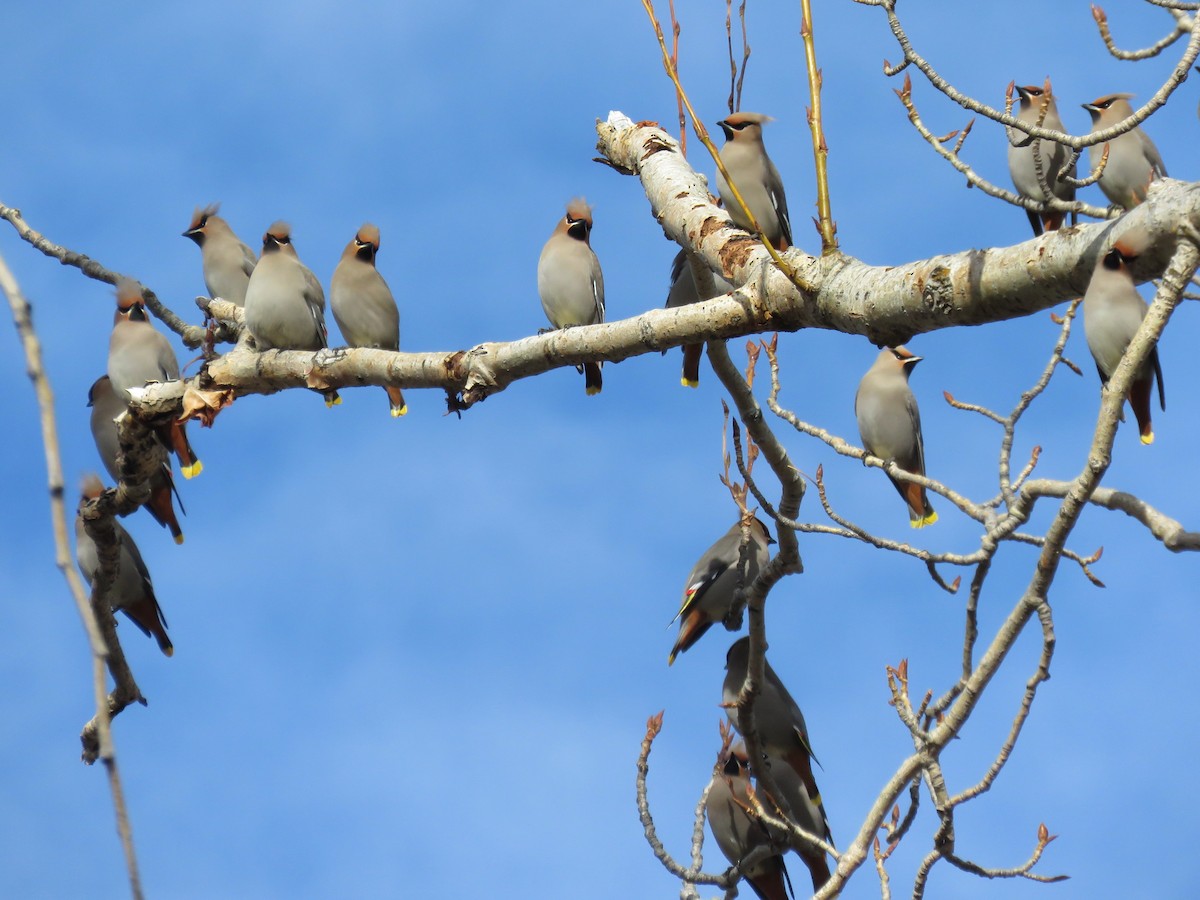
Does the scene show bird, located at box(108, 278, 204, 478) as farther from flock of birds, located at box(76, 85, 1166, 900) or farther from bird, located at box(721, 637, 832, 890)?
Result: bird, located at box(721, 637, 832, 890)

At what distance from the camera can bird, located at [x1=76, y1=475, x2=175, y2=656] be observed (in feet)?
21.3

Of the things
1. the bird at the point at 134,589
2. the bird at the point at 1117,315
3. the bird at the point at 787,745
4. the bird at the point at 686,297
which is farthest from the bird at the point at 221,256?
the bird at the point at 1117,315

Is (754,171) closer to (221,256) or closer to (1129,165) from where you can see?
(1129,165)

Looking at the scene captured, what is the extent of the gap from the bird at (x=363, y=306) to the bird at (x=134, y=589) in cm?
156

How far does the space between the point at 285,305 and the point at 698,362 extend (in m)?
2.58

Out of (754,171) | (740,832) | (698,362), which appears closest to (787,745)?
(740,832)

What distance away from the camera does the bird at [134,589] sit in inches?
256

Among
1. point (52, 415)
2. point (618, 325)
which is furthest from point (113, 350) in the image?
point (52, 415)

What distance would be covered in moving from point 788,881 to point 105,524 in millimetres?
3163

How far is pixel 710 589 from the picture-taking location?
6133 millimetres

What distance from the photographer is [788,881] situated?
225 inches

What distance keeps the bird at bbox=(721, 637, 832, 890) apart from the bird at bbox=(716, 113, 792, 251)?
2.46 meters

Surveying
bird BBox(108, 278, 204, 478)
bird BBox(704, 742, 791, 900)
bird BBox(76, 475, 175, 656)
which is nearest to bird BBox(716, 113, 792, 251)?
bird BBox(704, 742, 791, 900)

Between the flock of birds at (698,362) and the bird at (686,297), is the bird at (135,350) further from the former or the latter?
the bird at (686,297)
